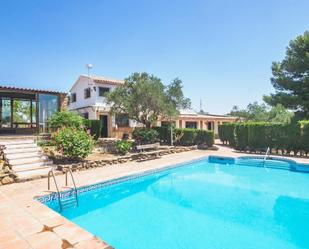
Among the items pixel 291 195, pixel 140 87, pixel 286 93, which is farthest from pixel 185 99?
pixel 291 195

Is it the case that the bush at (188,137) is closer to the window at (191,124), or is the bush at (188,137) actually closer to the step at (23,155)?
the window at (191,124)

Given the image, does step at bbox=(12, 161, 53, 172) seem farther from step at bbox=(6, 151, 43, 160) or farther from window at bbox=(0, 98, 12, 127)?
window at bbox=(0, 98, 12, 127)

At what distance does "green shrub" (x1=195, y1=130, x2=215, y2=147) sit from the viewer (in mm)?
21312

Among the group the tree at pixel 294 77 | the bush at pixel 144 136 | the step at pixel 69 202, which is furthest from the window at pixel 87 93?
the step at pixel 69 202

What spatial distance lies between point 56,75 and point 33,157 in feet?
57.9

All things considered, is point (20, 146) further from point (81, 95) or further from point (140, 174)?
point (81, 95)

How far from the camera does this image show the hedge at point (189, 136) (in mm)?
21453

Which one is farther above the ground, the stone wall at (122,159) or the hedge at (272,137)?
the hedge at (272,137)

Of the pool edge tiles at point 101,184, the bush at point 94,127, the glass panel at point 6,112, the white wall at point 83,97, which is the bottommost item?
the pool edge tiles at point 101,184

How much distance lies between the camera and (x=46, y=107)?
62.5 feet

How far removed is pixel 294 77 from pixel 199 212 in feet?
61.1

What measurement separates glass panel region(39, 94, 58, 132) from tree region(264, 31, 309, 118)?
1946cm

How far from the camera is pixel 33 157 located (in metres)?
12.3

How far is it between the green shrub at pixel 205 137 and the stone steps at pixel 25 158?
1338 centimetres
